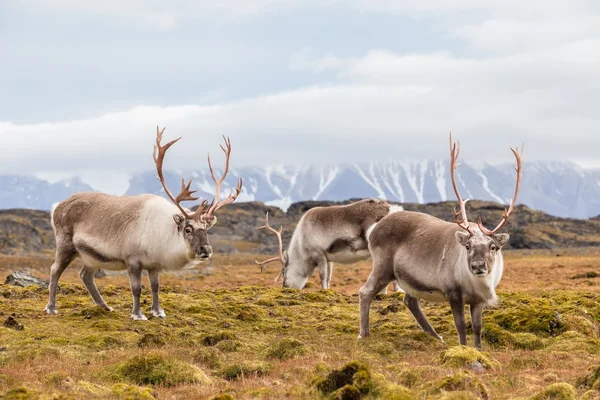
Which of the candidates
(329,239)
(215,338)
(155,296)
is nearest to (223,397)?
(215,338)

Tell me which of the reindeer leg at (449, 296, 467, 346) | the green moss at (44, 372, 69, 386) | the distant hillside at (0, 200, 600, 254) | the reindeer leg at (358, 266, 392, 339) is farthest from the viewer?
the distant hillside at (0, 200, 600, 254)

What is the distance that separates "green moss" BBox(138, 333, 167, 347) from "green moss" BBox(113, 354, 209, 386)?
2.47 meters

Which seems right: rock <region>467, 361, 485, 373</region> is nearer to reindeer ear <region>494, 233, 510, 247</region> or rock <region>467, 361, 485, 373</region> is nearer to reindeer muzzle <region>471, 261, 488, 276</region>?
reindeer muzzle <region>471, 261, 488, 276</region>

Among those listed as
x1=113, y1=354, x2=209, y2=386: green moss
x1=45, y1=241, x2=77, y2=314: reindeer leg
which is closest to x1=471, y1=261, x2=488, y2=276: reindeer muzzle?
x1=113, y1=354, x2=209, y2=386: green moss

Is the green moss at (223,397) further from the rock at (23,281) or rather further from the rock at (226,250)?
the rock at (226,250)

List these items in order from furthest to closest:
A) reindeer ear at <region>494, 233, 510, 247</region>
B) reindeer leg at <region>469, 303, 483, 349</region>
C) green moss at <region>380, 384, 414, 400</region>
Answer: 1. reindeer leg at <region>469, 303, 483, 349</region>
2. reindeer ear at <region>494, 233, 510, 247</region>
3. green moss at <region>380, 384, 414, 400</region>

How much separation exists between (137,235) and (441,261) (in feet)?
24.8

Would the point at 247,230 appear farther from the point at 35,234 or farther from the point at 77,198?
the point at 77,198

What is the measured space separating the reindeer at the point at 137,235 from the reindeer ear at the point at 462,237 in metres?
5.98

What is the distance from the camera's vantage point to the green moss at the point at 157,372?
11.1 m

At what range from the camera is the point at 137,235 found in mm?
17391

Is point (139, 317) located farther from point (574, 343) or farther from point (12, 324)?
point (574, 343)

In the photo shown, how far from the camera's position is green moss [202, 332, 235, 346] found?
48.4 feet

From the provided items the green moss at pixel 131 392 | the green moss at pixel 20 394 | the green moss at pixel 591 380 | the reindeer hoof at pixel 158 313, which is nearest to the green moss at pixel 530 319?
the green moss at pixel 591 380
